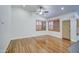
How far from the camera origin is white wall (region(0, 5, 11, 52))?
204cm

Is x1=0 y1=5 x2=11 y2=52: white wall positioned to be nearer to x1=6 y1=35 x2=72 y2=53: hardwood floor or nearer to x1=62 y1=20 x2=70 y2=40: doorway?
x1=6 y1=35 x2=72 y2=53: hardwood floor

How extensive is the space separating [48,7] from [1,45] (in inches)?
48.2

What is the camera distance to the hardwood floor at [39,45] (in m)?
2.07

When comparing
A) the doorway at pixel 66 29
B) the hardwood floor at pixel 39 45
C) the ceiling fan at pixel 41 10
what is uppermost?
the ceiling fan at pixel 41 10

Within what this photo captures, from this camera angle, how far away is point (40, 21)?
2205 millimetres

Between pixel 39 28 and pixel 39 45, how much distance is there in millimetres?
370

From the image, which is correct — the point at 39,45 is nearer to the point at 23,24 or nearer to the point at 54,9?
the point at 23,24

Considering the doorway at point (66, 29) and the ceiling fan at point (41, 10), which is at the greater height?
the ceiling fan at point (41, 10)

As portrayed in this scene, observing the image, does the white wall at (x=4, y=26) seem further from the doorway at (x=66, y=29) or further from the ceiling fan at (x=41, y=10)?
the doorway at (x=66, y=29)

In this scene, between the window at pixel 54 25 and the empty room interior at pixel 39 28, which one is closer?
the empty room interior at pixel 39 28

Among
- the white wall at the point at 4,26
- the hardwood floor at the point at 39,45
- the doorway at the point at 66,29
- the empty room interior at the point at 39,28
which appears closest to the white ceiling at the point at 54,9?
the empty room interior at the point at 39,28
